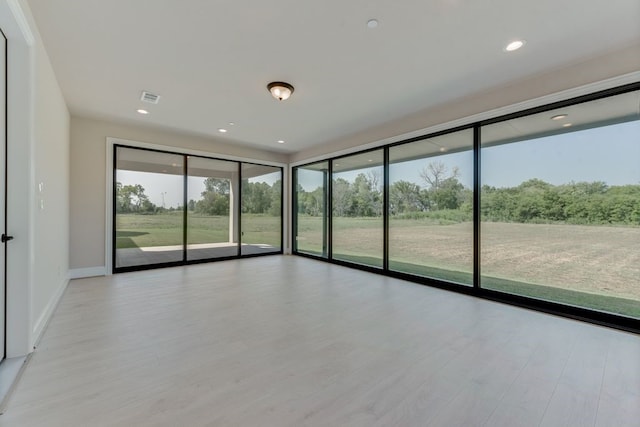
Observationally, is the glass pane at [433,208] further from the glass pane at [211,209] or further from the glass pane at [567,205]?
the glass pane at [211,209]

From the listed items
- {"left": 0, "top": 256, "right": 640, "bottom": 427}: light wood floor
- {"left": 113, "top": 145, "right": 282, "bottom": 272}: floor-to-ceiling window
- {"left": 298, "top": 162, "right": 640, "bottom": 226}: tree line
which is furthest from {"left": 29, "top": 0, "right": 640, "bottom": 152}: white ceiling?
{"left": 0, "top": 256, "right": 640, "bottom": 427}: light wood floor

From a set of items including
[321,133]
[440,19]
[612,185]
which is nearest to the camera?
[440,19]

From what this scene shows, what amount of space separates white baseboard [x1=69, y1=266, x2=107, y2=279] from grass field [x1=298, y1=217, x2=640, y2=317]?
17.4ft

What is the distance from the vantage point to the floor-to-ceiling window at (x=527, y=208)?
2.86 metres

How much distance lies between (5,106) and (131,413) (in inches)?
99.8

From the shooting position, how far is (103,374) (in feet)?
6.30

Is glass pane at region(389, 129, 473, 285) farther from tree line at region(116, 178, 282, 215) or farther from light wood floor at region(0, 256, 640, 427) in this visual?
tree line at region(116, 178, 282, 215)

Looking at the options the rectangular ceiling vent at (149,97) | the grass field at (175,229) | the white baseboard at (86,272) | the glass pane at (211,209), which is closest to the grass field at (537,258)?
the grass field at (175,229)

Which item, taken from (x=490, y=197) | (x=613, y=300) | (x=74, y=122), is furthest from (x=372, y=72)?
(x=74, y=122)

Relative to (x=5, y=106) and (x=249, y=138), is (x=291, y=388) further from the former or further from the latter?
(x=249, y=138)

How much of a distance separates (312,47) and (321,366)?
115 inches

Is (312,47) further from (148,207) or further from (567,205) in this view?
(148,207)

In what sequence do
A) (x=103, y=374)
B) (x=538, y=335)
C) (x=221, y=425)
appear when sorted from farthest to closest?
1. (x=538, y=335)
2. (x=103, y=374)
3. (x=221, y=425)

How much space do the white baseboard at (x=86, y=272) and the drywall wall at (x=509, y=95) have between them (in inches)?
208
